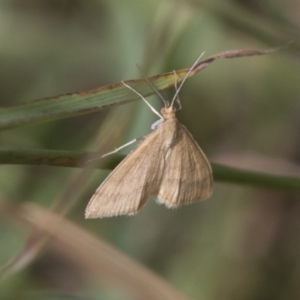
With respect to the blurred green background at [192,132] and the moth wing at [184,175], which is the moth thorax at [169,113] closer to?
the moth wing at [184,175]

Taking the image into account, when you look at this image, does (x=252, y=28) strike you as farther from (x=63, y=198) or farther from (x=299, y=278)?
(x=299, y=278)

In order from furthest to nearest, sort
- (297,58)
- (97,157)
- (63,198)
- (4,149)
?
(297,58) → (63,198) → (97,157) → (4,149)

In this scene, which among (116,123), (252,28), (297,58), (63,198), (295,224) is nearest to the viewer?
(63,198)

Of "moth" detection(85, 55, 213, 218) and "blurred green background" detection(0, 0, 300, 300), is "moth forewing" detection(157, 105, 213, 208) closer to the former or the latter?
"moth" detection(85, 55, 213, 218)

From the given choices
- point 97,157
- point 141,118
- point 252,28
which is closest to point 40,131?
point 141,118

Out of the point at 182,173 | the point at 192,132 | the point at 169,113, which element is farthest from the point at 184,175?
the point at 192,132

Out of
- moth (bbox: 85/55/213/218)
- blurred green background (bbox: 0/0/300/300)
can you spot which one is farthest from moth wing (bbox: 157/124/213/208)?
blurred green background (bbox: 0/0/300/300)
